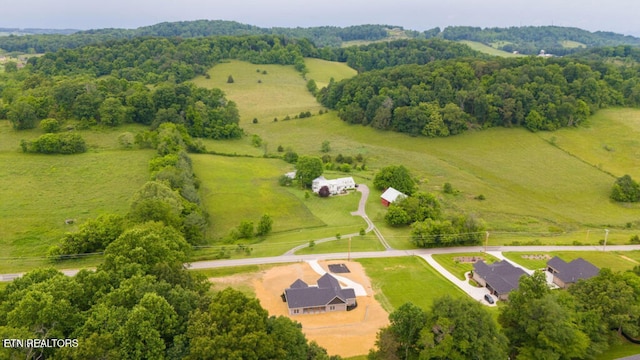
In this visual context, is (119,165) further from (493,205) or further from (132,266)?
(493,205)

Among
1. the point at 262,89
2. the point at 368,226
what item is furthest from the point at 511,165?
the point at 262,89

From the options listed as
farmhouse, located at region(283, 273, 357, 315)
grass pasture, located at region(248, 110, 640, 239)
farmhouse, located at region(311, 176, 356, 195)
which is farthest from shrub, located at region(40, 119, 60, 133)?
farmhouse, located at region(283, 273, 357, 315)

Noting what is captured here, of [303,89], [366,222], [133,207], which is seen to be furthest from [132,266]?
[303,89]

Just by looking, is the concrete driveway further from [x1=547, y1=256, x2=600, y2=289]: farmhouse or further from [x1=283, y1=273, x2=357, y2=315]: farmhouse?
[x1=283, y1=273, x2=357, y2=315]: farmhouse

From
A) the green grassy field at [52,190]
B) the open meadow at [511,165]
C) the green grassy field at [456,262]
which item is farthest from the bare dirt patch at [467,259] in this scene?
the green grassy field at [52,190]

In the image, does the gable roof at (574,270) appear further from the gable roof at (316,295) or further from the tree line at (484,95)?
the tree line at (484,95)

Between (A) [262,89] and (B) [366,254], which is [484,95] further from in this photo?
(A) [262,89]
